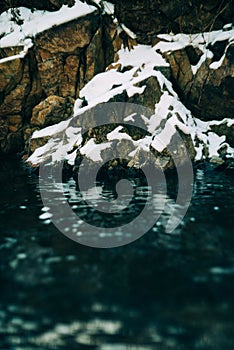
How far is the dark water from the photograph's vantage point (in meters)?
4.21

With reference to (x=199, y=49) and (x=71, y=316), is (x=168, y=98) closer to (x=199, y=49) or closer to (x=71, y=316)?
(x=199, y=49)

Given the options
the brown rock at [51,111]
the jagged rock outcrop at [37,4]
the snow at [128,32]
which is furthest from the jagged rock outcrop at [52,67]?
the jagged rock outcrop at [37,4]

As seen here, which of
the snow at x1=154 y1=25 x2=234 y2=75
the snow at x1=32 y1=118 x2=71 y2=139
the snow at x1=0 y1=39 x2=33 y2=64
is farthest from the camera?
the snow at x1=0 y1=39 x2=33 y2=64

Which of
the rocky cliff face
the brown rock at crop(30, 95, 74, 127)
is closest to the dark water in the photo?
the rocky cliff face

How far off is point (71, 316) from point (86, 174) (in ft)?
31.2

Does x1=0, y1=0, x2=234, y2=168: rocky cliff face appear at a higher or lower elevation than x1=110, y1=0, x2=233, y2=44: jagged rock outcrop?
lower

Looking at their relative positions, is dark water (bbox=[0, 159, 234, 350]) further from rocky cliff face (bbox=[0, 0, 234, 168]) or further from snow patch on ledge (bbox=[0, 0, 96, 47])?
snow patch on ledge (bbox=[0, 0, 96, 47])

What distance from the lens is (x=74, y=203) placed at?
32.1 feet

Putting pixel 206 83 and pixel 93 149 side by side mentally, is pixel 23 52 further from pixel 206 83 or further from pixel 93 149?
pixel 206 83

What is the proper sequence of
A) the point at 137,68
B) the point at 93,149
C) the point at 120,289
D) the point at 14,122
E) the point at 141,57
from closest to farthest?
the point at 120,289, the point at 93,149, the point at 137,68, the point at 141,57, the point at 14,122

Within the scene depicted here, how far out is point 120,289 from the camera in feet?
17.0

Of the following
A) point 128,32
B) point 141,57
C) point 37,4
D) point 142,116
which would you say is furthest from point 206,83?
point 37,4

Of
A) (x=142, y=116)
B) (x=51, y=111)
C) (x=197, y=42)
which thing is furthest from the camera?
(x=51, y=111)

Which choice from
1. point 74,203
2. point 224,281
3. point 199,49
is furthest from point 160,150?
point 224,281
